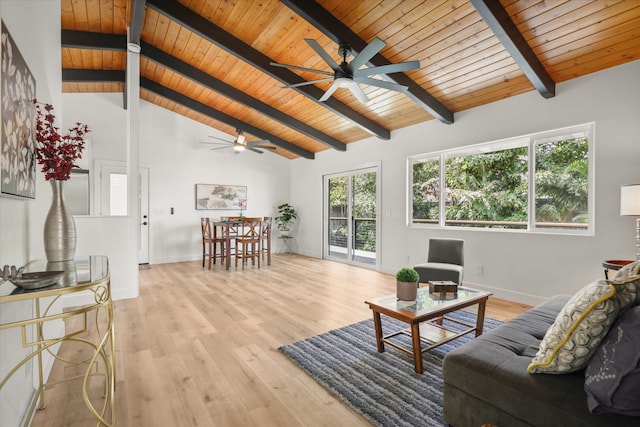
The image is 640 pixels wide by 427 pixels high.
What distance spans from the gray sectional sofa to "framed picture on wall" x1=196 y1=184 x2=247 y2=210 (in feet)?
21.4

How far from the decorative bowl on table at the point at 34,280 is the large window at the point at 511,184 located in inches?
173

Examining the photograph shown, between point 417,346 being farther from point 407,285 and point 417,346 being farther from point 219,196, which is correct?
point 219,196

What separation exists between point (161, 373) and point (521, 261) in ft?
12.7

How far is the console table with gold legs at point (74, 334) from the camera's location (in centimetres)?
125

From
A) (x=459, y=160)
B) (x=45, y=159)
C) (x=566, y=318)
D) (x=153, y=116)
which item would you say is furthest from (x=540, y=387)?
(x=153, y=116)

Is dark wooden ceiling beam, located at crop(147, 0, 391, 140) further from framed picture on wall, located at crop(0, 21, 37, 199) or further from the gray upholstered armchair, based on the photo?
the gray upholstered armchair

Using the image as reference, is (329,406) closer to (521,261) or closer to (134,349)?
(134,349)

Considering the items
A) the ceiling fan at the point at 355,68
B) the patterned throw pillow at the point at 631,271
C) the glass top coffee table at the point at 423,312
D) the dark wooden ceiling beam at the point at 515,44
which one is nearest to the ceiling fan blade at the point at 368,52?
the ceiling fan at the point at 355,68

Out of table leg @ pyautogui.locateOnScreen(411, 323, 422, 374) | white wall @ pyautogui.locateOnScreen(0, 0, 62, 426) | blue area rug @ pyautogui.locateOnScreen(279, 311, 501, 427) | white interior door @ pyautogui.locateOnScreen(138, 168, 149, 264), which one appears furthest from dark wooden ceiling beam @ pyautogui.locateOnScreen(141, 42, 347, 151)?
table leg @ pyautogui.locateOnScreen(411, 323, 422, 374)

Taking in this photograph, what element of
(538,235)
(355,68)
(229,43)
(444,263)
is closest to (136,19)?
(229,43)

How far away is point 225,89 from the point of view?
201 inches

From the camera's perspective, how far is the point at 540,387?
1240mm

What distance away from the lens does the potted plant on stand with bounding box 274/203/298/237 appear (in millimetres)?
7919

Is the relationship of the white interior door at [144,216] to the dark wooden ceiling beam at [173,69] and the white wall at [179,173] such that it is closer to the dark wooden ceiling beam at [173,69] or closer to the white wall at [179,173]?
the white wall at [179,173]
